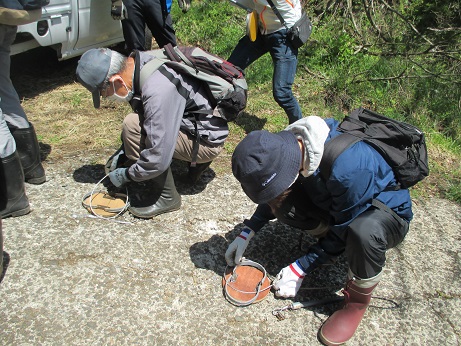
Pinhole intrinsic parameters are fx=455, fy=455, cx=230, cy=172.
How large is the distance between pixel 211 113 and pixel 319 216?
0.96 meters

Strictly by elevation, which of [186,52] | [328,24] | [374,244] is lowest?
[328,24]

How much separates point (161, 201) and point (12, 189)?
36.3 inches

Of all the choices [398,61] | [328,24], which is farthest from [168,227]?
[328,24]

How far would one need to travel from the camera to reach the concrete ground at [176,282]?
2.31m

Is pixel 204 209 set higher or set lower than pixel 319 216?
lower

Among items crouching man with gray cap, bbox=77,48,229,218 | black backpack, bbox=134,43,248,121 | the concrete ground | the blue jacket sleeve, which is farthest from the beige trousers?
the blue jacket sleeve

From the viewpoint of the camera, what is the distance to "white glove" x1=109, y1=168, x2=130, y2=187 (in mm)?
2959

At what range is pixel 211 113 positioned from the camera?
2934 millimetres

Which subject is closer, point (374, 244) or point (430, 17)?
point (374, 244)

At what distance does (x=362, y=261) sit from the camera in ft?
7.18

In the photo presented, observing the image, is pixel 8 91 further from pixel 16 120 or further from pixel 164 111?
pixel 164 111

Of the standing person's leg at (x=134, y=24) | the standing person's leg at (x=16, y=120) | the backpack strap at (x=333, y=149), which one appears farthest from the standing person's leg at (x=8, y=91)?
the backpack strap at (x=333, y=149)

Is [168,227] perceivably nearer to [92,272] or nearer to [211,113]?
[92,272]

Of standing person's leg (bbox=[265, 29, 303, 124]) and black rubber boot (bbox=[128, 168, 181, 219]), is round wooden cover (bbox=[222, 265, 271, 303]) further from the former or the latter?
standing person's leg (bbox=[265, 29, 303, 124])
